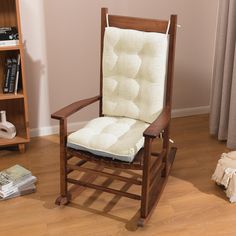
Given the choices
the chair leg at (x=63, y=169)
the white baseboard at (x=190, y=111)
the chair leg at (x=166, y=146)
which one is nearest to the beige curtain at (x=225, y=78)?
the white baseboard at (x=190, y=111)

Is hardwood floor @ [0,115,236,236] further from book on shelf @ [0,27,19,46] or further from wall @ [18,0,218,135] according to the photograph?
book on shelf @ [0,27,19,46]

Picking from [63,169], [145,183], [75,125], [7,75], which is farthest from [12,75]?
[145,183]

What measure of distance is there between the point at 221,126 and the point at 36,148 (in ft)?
4.65

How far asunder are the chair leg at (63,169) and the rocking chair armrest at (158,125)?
0.48 metres

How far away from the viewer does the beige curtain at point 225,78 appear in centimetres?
302

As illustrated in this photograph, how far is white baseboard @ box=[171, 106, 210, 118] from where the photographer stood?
3744 mm

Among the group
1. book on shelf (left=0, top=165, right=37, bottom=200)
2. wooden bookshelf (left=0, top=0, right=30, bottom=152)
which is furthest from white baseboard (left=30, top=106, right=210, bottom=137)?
book on shelf (left=0, top=165, right=37, bottom=200)

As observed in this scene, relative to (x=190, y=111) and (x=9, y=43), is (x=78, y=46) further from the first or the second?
(x=190, y=111)

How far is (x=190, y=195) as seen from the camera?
2.62m

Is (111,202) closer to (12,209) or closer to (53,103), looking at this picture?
(12,209)

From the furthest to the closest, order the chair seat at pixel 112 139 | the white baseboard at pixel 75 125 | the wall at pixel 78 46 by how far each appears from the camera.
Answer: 1. the white baseboard at pixel 75 125
2. the wall at pixel 78 46
3. the chair seat at pixel 112 139

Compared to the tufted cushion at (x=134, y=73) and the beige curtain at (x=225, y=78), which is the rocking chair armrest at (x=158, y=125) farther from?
the beige curtain at (x=225, y=78)

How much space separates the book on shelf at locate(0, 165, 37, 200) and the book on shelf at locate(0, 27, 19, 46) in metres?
0.84

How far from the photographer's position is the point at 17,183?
2602mm
